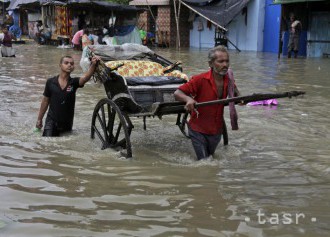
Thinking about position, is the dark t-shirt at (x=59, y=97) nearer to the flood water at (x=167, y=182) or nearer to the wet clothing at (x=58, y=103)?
the wet clothing at (x=58, y=103)

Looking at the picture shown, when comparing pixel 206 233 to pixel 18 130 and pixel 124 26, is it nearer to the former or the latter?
pixel 18 130

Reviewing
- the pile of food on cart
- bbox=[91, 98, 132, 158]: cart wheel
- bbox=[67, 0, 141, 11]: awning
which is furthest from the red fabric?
bbox=[67, 0, 141, 11]: awning

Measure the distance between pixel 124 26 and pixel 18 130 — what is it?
1876 cm

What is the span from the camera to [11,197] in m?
3.95

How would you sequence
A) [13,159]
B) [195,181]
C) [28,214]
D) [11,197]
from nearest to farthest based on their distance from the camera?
1. [28,214]
2. [11,197]
3. [195,181]
4. [13,159]

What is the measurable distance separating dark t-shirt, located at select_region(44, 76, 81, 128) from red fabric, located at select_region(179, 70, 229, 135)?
1.98 meters

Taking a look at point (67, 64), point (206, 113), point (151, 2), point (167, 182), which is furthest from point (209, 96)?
point (151, 2)

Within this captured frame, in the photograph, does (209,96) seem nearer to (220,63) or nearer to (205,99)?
(205,99)

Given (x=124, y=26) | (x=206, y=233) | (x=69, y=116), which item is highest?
(x=124, y=26)

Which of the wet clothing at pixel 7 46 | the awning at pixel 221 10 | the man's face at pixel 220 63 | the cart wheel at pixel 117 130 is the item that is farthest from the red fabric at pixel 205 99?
the awning at pixel 221 10

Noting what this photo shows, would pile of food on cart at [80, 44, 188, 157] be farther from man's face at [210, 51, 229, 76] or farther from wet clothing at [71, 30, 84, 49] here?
wet clothing at [71, 30, 84, 49]

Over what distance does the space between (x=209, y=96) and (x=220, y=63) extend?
0.38 metres

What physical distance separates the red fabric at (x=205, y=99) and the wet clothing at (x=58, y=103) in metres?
1.99

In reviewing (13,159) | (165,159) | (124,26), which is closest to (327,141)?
(165,159)
